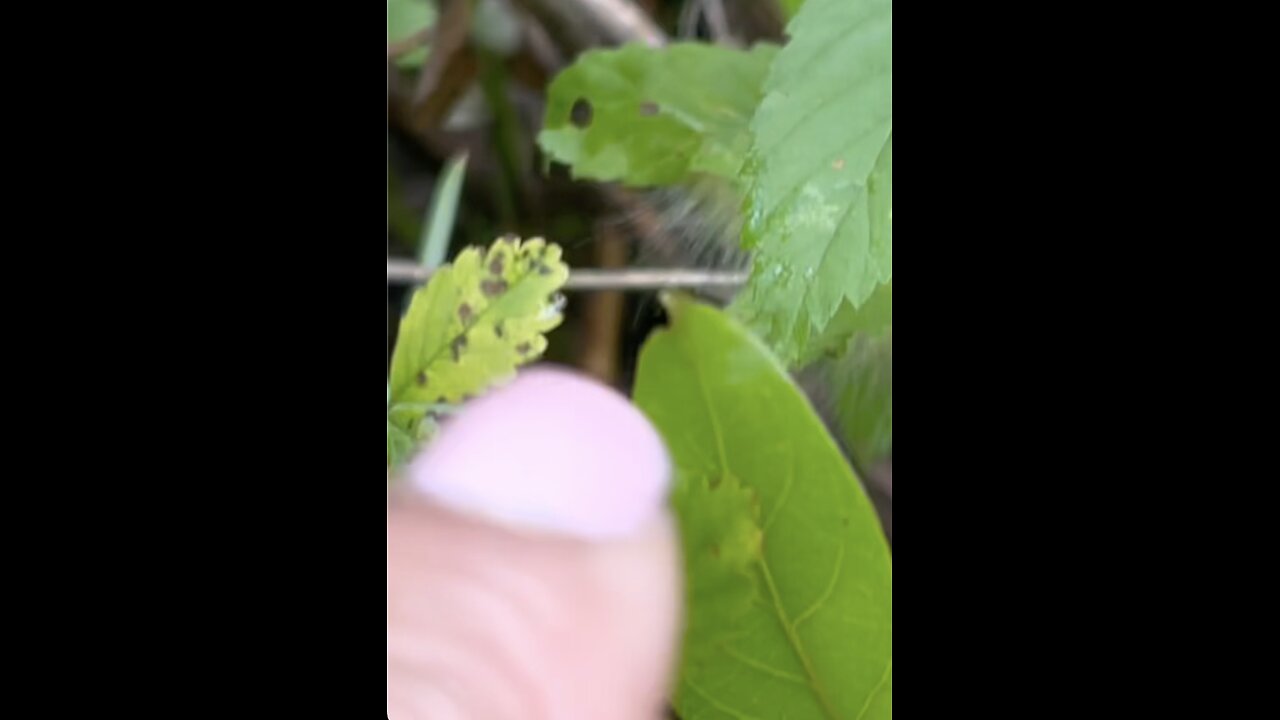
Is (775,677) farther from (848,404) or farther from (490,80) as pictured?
(490,80)

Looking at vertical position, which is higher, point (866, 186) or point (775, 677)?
point (866, 186)

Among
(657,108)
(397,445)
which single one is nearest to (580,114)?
(657,108)

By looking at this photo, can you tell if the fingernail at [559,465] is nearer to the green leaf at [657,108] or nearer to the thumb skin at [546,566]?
the thumb skin at [546,566]

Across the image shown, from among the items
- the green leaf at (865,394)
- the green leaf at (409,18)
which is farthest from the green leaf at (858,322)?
the green leaf at (409,18)

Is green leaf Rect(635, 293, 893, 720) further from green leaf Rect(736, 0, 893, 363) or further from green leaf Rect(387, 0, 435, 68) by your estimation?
green leaf Rect(387, 0, 435, 68)

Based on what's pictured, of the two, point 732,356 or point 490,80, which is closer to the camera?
point 732,356
